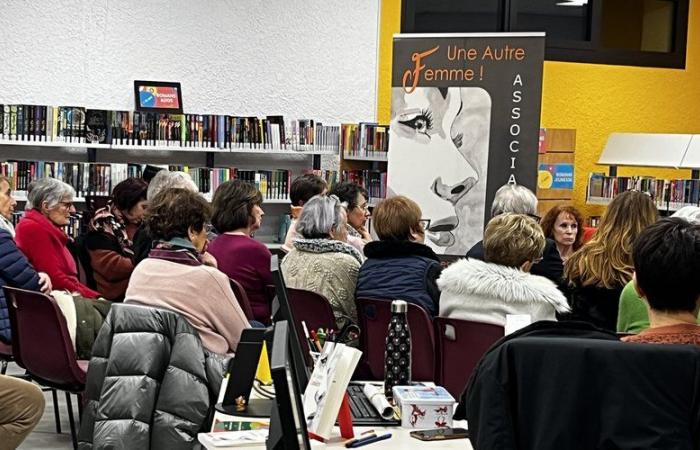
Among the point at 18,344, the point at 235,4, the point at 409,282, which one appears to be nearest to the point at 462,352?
the point at 409,282

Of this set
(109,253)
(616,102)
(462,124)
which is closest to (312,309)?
(109,253)

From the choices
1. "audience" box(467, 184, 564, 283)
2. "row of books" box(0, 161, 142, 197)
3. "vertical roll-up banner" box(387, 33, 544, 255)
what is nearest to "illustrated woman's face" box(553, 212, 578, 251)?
"vertical roll-up banner" box(387, 33, 544, 255)

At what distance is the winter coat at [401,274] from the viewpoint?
469 cm

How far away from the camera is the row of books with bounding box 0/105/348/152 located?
25.9 feet

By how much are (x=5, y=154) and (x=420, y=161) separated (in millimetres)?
3316

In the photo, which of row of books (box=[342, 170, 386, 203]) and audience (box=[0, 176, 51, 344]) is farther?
row of books (box=[342, 170, 386, 203])

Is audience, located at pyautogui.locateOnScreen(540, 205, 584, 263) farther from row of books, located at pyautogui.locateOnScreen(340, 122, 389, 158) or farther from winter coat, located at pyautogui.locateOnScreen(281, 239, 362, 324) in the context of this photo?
row of books, located at pyautogui.locateOnScreen(340, 122, 389, 158)

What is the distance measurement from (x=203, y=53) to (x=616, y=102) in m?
4.30

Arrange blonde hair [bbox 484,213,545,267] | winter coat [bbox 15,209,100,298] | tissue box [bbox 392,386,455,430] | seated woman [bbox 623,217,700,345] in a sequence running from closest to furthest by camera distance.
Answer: seated woman [bbox 623,217,700,345] → tissue box [bbox 392,386,455,430] → blonde hair [bbox 484,213,545,267] → winter coat [bbox 15,209,100,298]

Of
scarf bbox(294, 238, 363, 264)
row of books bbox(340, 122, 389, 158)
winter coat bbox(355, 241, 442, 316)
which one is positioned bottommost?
winter coat bbox(355, 241, 442, 316)

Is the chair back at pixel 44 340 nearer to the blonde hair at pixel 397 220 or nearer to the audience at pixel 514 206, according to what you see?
the blonde hair at pixel 397 220

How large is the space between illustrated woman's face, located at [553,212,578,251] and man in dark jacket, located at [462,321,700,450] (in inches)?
170

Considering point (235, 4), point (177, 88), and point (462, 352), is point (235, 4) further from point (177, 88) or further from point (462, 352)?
point (462, 352)

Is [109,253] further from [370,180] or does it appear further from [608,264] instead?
[370,180]
